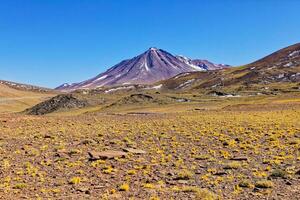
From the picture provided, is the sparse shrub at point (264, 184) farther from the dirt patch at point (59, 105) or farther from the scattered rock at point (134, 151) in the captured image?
the dirt patch at point (59, 105)

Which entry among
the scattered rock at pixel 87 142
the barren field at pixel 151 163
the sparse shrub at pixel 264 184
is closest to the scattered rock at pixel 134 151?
the barren field at pixel 151 163

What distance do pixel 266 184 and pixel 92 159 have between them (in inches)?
386

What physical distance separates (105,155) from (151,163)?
9.55ft

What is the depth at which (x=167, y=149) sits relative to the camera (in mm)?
25000

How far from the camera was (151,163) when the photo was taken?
20938 mm

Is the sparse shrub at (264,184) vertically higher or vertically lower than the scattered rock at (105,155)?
lower

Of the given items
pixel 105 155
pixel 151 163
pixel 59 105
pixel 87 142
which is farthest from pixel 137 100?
pixel 151 163

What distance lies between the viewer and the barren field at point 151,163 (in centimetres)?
1577

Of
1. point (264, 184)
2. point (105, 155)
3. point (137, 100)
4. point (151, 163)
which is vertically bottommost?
point (264, 184)

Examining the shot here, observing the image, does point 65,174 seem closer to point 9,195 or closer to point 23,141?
point 9,195

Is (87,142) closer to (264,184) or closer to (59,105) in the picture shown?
(264,184)

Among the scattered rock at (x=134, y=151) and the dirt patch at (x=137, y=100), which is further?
the dirt patch at (x=137, y=100)

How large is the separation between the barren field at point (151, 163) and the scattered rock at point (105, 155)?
0.06m

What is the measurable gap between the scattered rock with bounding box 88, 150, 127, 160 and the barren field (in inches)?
2.3
